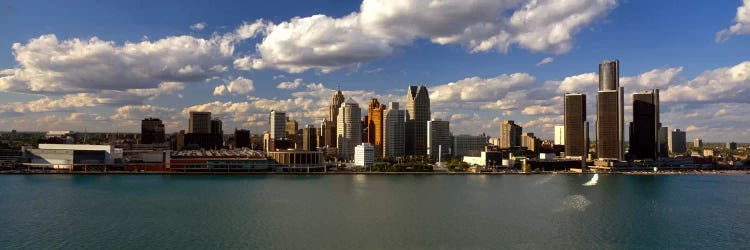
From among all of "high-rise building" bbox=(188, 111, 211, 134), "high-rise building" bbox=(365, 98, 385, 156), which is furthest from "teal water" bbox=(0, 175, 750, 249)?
"high-rise building" bbox=(188, 111, 211, 134)

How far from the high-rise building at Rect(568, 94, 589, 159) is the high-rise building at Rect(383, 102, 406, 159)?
84.3 ft

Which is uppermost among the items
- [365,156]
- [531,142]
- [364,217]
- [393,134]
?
[393,134]

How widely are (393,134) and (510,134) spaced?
105 ft

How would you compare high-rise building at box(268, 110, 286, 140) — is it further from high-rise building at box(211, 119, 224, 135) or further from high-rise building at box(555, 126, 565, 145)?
high-rise building at box(555, 126, 565, 145)

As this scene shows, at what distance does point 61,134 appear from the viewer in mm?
99500

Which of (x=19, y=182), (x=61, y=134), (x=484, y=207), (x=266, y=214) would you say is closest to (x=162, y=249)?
(x=266, y=214)

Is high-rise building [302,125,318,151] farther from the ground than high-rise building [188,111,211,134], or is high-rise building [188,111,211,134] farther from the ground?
high-rise building [188,111,211,134]

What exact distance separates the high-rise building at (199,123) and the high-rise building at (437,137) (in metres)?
42.4

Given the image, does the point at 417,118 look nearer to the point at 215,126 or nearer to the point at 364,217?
the point at 215,126

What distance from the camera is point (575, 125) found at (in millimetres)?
74125

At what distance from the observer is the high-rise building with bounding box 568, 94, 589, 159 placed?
73125mm

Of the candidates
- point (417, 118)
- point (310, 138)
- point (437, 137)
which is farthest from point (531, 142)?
point (310, 138)

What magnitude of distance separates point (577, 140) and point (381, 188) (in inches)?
1723

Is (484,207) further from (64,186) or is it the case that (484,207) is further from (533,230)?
(64,186)
